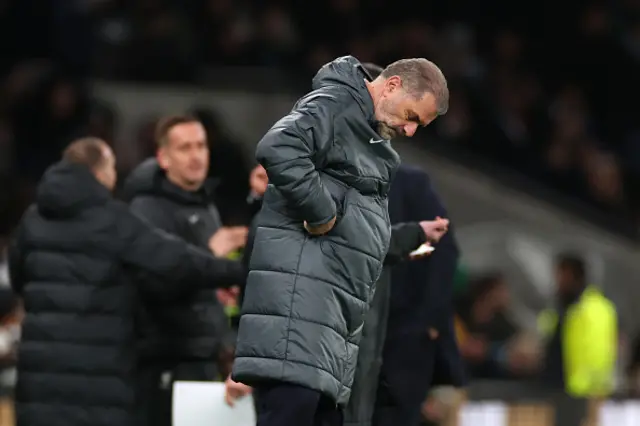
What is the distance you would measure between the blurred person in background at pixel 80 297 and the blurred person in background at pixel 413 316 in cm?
104

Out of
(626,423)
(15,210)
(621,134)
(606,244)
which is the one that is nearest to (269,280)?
(626,423)

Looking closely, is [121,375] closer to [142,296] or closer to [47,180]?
[142,296]

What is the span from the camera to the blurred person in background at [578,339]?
12.6 meters

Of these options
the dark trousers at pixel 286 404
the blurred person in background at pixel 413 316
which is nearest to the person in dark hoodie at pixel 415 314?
the blurred person in background at pixel 413 316

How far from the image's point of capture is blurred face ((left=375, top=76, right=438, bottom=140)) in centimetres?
634

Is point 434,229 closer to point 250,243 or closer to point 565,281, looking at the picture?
point 250,243

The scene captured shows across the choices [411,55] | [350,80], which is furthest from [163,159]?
[411,55]

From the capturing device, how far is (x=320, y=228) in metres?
6.20

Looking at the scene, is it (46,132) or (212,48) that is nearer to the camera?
(46,132)

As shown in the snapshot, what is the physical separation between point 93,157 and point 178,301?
86 cm

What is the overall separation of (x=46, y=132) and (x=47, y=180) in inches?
252

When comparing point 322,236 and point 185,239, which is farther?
point 185,239

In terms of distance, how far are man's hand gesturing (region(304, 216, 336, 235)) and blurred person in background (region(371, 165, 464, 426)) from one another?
1.60m

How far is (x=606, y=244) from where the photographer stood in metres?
16.8
